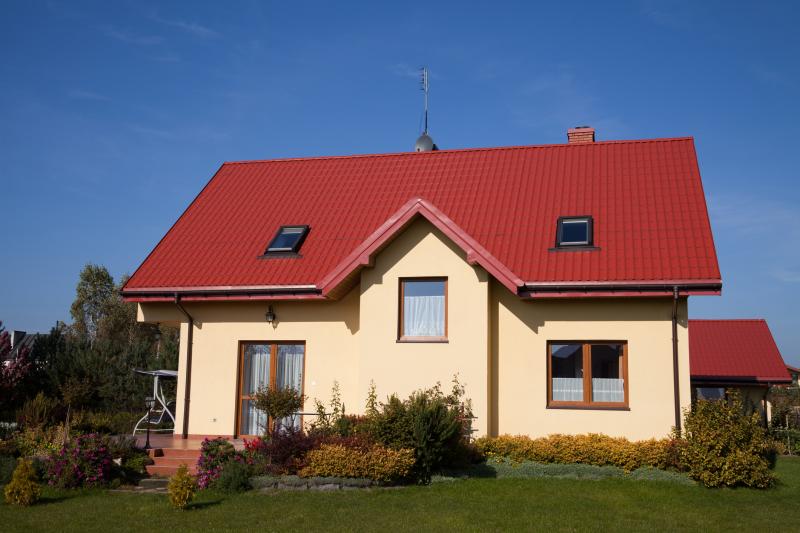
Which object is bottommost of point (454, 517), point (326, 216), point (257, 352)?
point (454, 517)

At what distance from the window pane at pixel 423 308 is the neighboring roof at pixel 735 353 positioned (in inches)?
712

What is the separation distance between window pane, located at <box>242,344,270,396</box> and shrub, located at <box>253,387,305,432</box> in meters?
1.50

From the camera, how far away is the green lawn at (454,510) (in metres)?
11.5

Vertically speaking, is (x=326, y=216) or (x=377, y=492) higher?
(x=326, y=216)

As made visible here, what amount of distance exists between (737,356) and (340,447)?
26.3m

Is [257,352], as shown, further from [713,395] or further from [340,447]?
[713,395]

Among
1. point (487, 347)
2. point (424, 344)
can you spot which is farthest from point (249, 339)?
point (487, 347)

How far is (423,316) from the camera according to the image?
17.5 m

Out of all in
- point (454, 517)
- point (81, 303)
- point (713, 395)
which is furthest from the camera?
point (81, 303)

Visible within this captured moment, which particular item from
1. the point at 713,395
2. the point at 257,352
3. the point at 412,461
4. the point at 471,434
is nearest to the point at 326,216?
the point at 257,352

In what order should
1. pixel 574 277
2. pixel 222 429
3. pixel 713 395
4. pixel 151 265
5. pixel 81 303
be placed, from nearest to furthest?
pixel 574 277 < pixel 222 429 < pixel 151 265 < pixel 713 395 < pixel 81 303

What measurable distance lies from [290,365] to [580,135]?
11168mm

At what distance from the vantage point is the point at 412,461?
1395 centimetres

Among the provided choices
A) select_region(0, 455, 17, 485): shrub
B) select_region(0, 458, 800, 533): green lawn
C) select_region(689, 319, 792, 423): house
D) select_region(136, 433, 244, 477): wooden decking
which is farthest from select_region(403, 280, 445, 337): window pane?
select_region(689, 319, 792, 423): house
